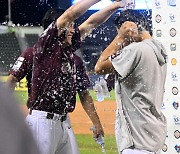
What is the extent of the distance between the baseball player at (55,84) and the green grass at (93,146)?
290cm

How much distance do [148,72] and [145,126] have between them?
0.28 metres

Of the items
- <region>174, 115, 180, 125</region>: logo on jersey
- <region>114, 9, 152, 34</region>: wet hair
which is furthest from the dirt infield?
<region>114, 9, 152, 34</region>: wet hair

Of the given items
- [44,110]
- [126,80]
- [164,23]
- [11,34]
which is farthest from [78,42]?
[11,34]

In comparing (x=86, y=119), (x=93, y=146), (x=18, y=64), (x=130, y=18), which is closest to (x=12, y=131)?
(x=130, y=18)

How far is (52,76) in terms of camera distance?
11.4 feet

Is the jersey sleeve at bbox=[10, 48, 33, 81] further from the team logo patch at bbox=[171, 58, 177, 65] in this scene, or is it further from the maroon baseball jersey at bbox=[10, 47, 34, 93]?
the team logo patch at bbox=[171, 58, 177, 65]

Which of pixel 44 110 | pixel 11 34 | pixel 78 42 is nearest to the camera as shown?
pixel 44 110

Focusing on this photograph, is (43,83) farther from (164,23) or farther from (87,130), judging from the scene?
(87,130)

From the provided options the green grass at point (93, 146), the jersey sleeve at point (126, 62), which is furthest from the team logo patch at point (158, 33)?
the green grass at point (93, 146)

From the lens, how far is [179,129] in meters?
4.68

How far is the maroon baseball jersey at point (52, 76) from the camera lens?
11.3 ft

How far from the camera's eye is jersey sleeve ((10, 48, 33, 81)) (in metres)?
3.62

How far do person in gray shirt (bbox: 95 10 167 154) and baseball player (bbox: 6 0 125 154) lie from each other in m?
0.58

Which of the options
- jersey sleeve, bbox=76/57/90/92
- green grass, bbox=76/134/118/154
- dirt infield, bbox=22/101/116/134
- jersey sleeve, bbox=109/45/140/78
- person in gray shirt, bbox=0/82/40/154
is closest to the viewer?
person in gray shirt, bbox=0/82/40/154
